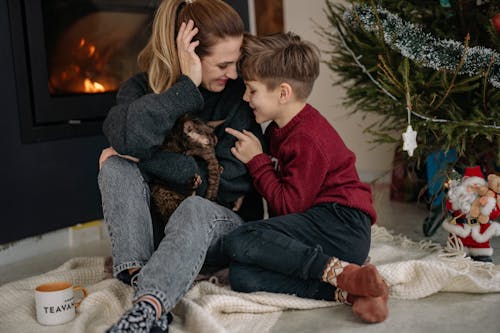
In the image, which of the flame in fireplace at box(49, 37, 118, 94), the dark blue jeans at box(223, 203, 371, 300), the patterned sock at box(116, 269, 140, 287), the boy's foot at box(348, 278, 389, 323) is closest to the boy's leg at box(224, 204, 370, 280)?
the dark blue jeans at box(223, 203, 371, 300)

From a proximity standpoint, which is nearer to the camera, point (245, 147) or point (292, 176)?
point (292, 176)

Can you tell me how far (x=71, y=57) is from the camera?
2.22 meters

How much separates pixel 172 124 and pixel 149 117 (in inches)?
2.6

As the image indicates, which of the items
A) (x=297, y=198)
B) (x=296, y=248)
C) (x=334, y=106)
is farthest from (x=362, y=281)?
(x=334, y=106)

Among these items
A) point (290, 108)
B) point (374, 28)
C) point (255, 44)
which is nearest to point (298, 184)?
point (290, 108)

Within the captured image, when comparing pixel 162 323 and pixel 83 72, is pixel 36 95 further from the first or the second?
pixel 162 323

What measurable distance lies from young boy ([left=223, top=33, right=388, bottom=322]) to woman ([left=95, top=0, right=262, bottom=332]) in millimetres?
63

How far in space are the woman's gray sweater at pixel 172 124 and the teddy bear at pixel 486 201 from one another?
26.1 inches

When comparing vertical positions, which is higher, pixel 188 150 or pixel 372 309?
pixel 188 150

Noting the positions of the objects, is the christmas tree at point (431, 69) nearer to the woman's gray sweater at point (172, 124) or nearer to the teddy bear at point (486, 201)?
the teddy bear at point (486, 201)

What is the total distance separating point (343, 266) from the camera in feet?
4.47

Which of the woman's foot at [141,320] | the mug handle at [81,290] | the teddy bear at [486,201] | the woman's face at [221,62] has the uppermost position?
the woman's face at [221,62]

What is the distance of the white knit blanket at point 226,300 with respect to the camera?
134cm

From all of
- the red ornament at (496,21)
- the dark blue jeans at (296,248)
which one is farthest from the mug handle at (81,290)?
the red ornament at (496,21)
